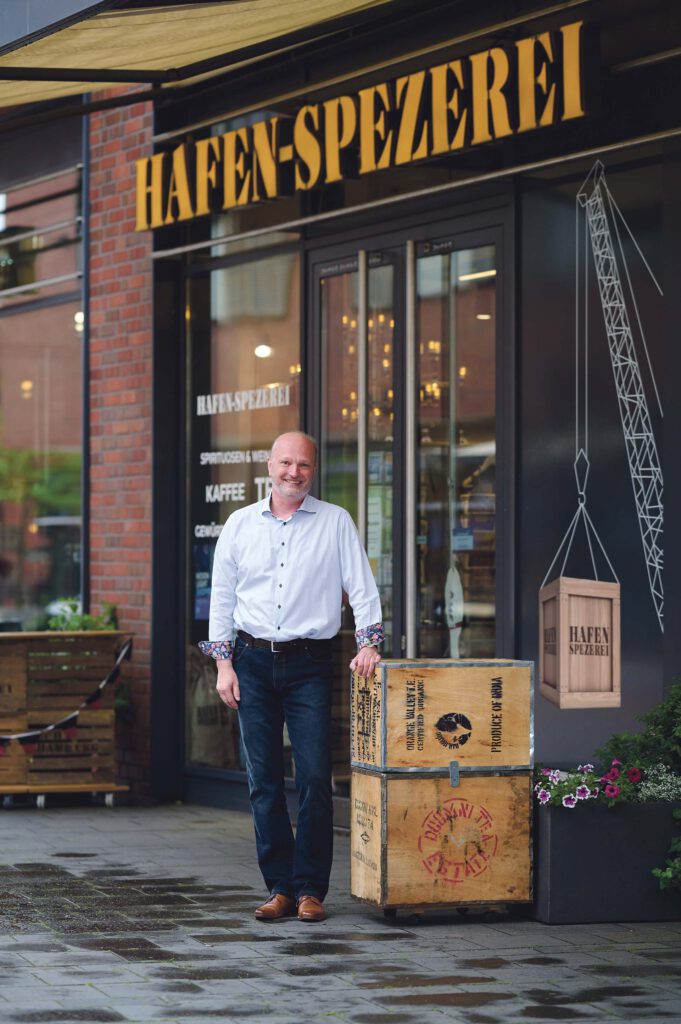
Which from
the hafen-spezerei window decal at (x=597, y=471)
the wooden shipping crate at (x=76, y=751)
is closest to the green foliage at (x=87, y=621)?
the wooden shipping crate at (x=76, y=751)

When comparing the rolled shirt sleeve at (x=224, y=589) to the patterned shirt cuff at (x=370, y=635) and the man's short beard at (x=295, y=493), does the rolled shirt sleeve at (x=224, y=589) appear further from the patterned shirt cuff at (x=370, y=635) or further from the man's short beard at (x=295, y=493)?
the patterned shirt cuff at (x=370, y=635)

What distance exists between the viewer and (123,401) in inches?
439

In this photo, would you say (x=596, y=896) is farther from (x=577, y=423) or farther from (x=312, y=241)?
(x=312, y=241)

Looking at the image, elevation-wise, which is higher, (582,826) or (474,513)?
(474,513)

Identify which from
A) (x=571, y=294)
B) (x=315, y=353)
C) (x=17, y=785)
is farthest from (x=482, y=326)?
(x=17, y=785)

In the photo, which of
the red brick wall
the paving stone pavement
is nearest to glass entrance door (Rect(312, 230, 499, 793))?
the paving stone pavement

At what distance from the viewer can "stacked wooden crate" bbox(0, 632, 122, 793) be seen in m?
10.4

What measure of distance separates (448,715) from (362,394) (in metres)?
3.01

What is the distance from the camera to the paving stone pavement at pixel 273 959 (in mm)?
5328

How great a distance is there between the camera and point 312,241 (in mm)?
9859

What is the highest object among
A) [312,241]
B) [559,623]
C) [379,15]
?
[379,15]

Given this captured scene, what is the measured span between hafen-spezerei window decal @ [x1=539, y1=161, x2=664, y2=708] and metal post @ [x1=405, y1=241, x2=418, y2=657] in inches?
38.7

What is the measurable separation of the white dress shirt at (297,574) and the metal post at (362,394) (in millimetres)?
2304

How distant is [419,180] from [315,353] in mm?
1256
